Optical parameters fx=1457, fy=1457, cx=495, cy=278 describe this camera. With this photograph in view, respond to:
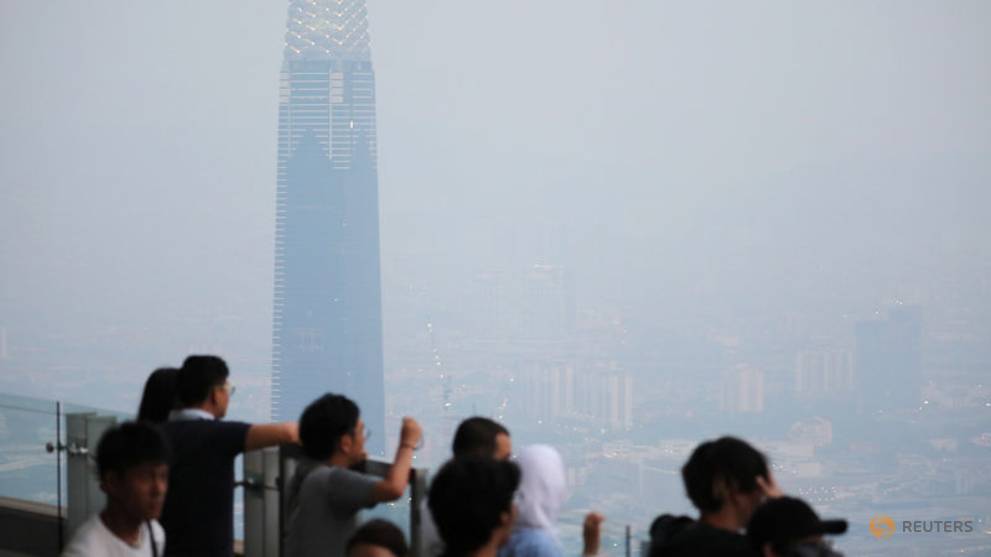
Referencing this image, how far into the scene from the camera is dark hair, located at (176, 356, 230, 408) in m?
3.24

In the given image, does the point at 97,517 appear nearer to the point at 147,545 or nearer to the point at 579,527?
the point at 147,545

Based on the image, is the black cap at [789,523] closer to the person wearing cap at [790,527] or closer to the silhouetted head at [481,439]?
the person wearing cap at [790,527]

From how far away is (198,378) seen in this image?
10.6ft

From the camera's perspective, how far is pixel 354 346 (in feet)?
144

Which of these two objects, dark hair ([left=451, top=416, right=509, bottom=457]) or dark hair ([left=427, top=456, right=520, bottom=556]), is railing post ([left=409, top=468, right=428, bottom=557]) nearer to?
dark hair ([left=451, top=416, right=509, bottom=457])

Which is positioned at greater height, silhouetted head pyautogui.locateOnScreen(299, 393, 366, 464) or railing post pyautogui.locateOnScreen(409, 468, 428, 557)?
silhouetted head pyautogui.locateOnScreen(299, 393, 366, 464)

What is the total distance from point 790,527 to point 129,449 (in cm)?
114

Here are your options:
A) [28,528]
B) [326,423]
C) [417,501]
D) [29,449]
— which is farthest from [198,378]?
[28,528]

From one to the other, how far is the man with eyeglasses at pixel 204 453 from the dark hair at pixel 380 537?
46 centimetres

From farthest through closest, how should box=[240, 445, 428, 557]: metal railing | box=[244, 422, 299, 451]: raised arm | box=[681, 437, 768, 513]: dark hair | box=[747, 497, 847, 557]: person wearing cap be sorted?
1. box=[240, 445, 428, 557]: metal railing
2. box=[244, 422, 299, 451]: raised arm
3. box=[681, 437, 768, 513]: dark hair
4. box=[747, 497, 847, 557]: person wearing cap

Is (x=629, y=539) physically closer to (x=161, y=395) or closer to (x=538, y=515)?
(x=538, y=515)

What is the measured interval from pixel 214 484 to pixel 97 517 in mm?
738

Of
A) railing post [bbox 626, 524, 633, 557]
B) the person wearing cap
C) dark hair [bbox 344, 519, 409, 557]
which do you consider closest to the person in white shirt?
dark hair [bbox 344, 519, 409, 557]

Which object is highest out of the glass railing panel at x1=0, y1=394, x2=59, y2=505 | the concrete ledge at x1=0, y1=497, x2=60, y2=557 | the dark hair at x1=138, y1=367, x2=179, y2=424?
the dark hair at x1=138, y1=367, x2=179, y2=424
